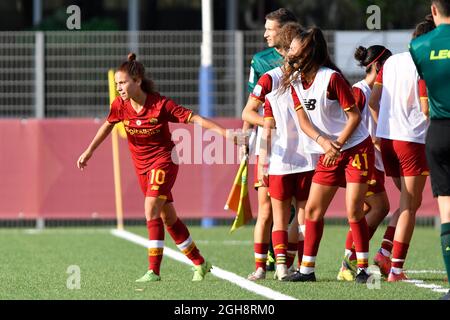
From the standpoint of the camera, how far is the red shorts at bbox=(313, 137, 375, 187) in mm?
10523

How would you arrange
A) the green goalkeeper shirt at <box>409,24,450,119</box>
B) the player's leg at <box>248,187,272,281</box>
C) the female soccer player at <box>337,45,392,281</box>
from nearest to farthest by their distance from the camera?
the green goalkeeper shirt at <box>409,24,450,119</box>
the player's leg at <box>248,187,272,281</box>
the female soccer player at <box>337,45,392,281</box>

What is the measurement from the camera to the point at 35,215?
18.7 metres

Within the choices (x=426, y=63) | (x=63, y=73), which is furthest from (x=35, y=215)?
(x=426, y=63)

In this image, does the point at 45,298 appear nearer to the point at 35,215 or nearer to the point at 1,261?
the point at 1,261

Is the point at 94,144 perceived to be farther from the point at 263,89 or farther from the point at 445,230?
the point at 445,230

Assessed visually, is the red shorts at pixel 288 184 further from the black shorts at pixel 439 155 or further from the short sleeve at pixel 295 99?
the black shorts at pixel 439 155

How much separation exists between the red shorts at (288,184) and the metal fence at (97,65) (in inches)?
312

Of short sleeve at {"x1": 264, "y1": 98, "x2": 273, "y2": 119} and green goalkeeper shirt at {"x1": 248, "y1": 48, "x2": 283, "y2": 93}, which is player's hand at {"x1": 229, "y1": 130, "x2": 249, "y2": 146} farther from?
green goalkeeper shirt at {"x1": 248, "y1": 48, "x2": 283, "y2": 93}

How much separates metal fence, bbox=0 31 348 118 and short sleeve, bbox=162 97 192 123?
791 cm

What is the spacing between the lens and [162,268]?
12453mm

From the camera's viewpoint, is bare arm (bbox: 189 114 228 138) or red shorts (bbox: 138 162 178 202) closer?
bare arm (bbox: 189 114 228 138)

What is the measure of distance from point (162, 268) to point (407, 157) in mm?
2702

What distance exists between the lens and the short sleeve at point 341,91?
10.2 metres

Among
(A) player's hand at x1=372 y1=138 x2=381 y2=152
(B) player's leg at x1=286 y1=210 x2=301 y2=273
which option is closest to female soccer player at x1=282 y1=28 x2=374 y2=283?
(B) player's leg at x1=286 y1=210 x2=301 y2=273
